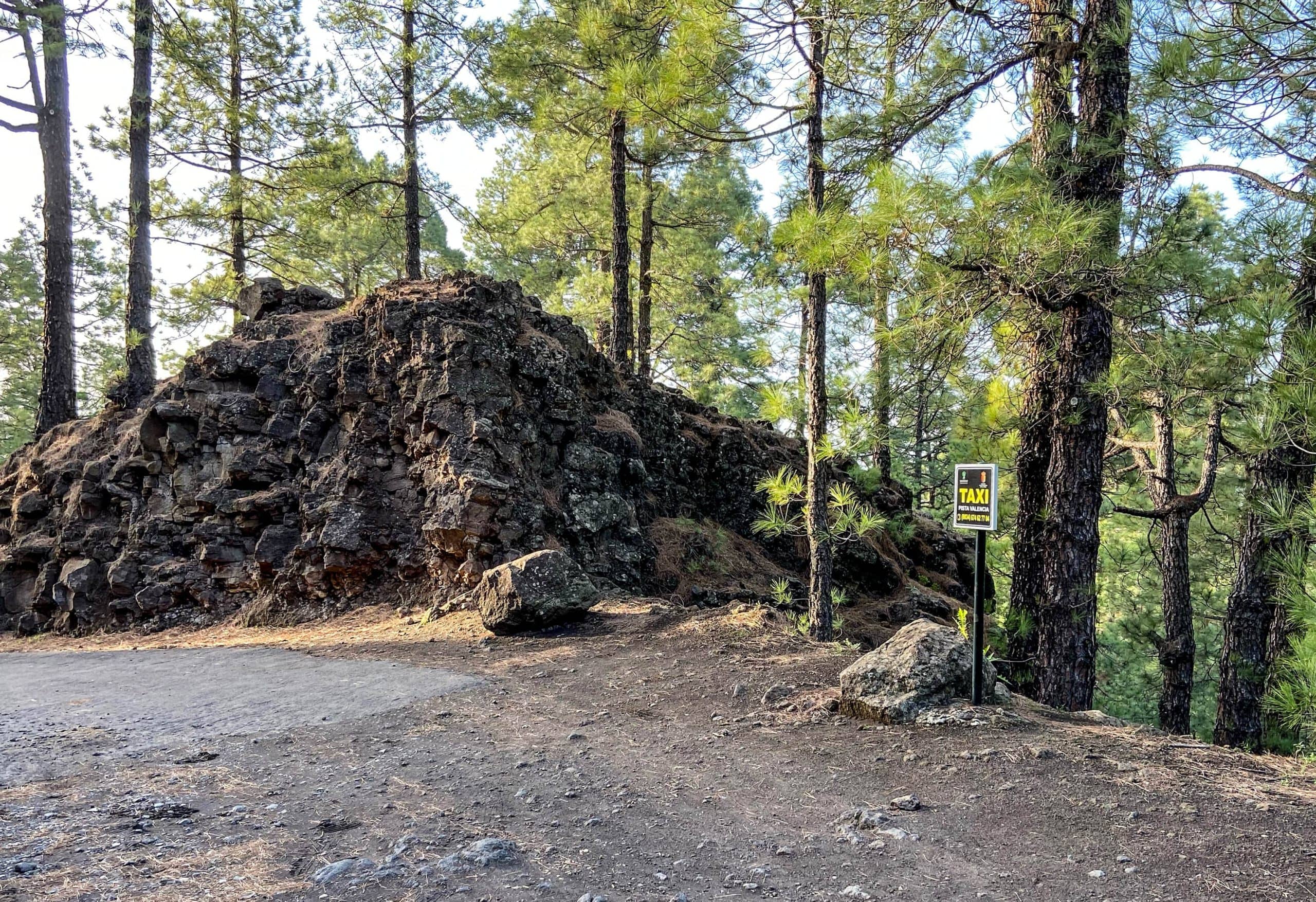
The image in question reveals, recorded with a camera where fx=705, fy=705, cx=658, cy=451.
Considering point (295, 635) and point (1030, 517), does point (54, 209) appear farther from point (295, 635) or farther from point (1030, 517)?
point (1030, 517)

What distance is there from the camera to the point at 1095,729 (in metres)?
4.29

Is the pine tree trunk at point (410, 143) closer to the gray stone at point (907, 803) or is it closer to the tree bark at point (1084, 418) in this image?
the tree bark at point (1084, 418)

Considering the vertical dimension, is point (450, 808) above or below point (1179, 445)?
below

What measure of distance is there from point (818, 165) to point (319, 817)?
6.68 m

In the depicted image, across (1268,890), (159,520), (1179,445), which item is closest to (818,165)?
(1268,890)

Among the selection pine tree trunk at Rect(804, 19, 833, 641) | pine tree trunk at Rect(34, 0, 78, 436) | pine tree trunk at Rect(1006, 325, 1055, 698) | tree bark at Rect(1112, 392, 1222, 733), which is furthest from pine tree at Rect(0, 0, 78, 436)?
tree bark at Rect(1112, 392, 1222, 733)

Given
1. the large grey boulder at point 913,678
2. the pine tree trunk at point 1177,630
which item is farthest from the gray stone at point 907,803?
the pine tree trunk at point 1177,630

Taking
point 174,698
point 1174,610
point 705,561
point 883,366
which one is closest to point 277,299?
point 174,698

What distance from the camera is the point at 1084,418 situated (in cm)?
604

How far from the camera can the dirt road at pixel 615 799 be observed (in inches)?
104

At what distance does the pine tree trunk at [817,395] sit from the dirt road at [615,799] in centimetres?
154

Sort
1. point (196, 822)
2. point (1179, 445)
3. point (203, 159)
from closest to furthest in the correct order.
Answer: point (196, 822) < point (1179, 445) < point (203, 159)

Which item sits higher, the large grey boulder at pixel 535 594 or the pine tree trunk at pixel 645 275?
the pine tree trunk at pixel 645 275

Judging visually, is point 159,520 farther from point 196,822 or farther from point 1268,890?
point 1268,890
